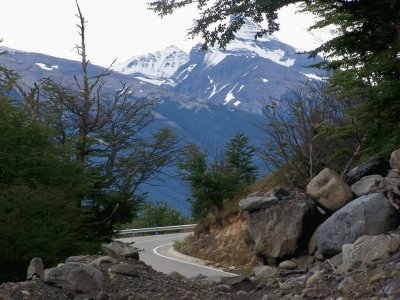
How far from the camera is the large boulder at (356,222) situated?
1242 cm

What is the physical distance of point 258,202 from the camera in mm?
16906

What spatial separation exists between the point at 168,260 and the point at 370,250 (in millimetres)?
16818

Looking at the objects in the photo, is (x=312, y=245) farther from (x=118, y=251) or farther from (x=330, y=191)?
(x=118, y=251)

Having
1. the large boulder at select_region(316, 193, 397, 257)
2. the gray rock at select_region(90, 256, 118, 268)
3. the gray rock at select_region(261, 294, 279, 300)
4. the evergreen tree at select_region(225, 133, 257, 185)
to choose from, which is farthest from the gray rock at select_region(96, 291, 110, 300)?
the evergreen tree at select_region(225, 133, 257, 185)

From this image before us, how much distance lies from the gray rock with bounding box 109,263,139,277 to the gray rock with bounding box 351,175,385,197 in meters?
5.35

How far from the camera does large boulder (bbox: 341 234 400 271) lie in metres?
10.1

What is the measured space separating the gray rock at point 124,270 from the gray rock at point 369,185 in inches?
211

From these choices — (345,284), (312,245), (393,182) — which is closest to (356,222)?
(393,182)

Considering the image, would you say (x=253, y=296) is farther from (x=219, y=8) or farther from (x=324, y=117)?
(x=324, y=117)

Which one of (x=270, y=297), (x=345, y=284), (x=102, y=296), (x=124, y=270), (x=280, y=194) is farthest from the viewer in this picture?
(x=280, y=194)

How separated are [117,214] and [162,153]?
5.55 meters

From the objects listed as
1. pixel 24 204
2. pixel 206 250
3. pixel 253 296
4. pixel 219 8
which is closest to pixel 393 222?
pixel 253 296

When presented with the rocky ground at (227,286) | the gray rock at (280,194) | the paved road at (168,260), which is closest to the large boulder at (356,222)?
the rocky ground at (227,286)

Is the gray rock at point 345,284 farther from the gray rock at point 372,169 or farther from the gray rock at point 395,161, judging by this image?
the gray rock at point 372,169
